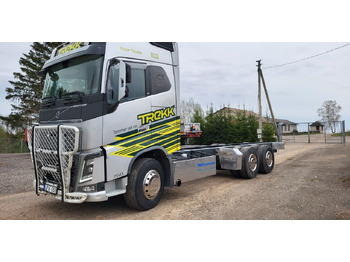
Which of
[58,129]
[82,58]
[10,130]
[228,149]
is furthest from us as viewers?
[10,130]

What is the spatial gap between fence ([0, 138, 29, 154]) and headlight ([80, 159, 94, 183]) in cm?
1963

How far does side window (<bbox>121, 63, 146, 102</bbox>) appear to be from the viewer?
4.72 metres

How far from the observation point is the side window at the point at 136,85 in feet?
15.5

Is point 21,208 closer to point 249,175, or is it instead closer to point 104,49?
point 104,49

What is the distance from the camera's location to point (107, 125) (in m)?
4.33

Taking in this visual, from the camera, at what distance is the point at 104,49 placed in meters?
4.39

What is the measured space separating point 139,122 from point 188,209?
1.97m

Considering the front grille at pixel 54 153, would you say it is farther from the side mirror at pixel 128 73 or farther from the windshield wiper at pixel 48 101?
the side mirror at pixel 128 73

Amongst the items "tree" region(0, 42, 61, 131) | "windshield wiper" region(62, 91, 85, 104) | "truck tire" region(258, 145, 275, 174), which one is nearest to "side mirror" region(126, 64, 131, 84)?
"windshield wiper" region(62, 91, 85, 104)

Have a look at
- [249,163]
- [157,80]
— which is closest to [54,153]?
[157,80]

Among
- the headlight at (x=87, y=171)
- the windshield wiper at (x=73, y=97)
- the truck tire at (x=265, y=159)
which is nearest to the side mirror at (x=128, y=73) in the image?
the windshield wiper at (x=73, y=97)

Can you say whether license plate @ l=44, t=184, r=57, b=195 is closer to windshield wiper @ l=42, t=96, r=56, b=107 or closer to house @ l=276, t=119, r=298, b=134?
windshield wiper @ l=42, t=96, r=56, b=107

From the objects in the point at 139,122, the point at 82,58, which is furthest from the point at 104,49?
the point at 139,122

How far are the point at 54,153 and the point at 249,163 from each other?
18.8 ft
